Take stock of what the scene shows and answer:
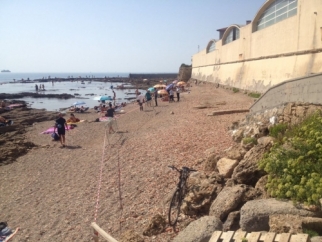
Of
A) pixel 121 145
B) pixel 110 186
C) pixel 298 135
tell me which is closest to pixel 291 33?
pixel 121 145

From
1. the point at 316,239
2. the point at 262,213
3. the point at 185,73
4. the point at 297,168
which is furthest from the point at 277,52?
the point at 185,73

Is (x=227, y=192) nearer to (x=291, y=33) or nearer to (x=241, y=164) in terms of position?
(x=241, y=164)

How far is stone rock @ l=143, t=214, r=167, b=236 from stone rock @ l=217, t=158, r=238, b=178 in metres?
1.54

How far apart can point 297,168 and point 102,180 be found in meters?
5.73

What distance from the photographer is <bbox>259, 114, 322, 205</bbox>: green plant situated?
4039mm

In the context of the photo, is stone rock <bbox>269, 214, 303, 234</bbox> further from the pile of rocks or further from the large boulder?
the large boulder

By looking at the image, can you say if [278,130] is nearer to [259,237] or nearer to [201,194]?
[201,194]

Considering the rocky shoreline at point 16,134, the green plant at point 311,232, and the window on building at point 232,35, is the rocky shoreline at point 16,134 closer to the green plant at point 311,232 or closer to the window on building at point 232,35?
the green plant at point 311,232

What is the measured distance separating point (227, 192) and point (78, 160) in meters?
7.60

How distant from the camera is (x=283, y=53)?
Answer: 56.7ft

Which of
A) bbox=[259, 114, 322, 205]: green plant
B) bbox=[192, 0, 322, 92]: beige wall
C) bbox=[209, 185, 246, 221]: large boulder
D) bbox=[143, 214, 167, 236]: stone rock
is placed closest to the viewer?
bbox=[259, 114, 322, 205]: green plant

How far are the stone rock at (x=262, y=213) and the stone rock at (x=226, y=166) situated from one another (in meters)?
1.77

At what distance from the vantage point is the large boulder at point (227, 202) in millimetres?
4645

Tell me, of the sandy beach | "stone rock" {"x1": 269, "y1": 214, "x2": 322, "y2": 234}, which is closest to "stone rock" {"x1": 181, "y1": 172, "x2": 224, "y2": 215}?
the sandy beach
